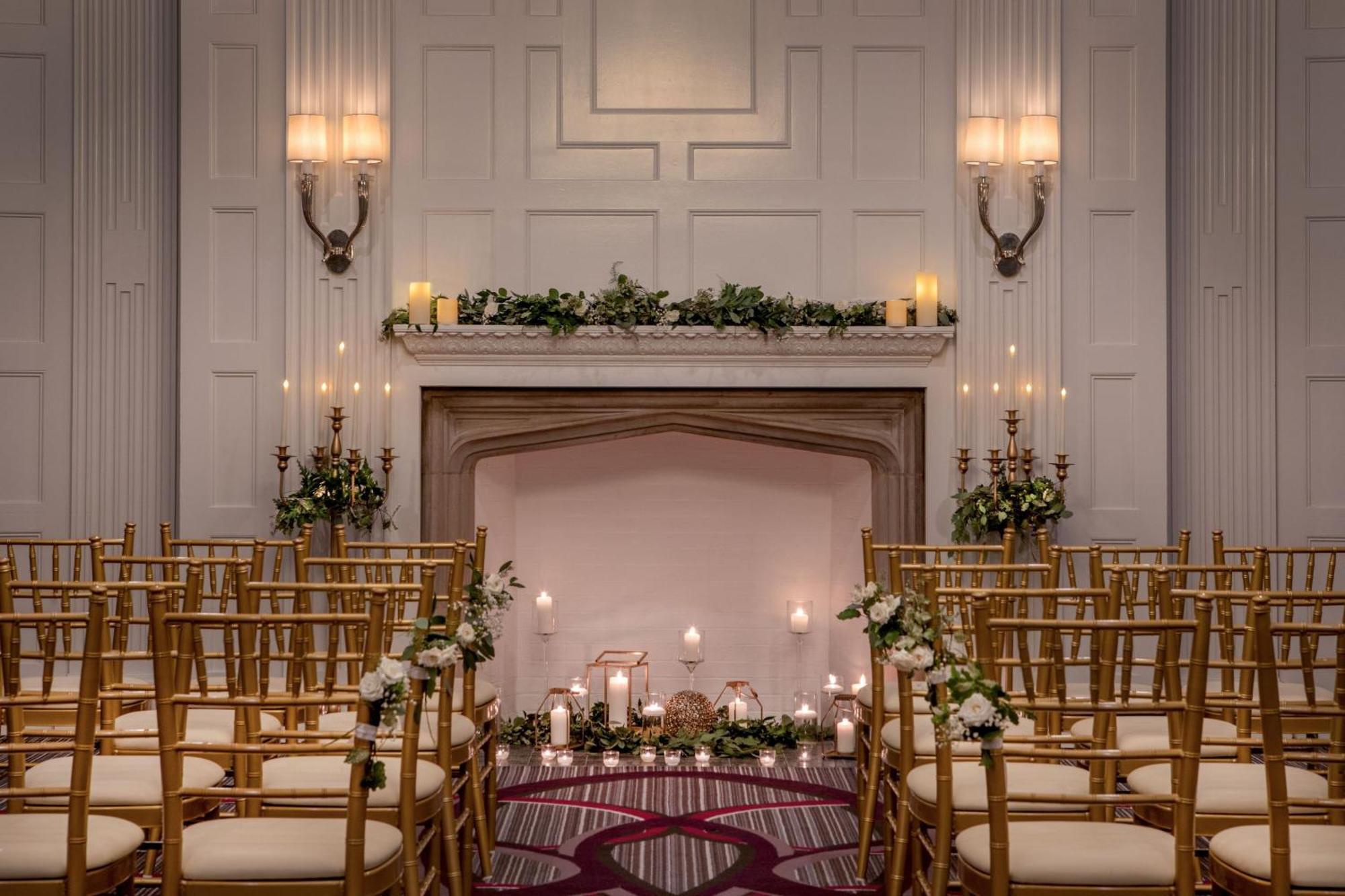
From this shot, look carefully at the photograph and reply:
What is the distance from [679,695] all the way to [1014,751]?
388 cm

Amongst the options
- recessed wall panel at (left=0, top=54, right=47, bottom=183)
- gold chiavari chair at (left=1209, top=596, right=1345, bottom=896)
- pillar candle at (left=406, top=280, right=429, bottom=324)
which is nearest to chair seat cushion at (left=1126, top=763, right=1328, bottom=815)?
gold chiavari chair at (left=1209, top=596, right=1345, bottom=896)

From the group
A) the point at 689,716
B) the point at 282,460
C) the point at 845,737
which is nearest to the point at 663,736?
the point at 689,716

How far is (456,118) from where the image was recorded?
21.5 ft

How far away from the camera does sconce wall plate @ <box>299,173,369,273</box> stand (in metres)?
6.43

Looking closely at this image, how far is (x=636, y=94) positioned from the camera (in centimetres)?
661

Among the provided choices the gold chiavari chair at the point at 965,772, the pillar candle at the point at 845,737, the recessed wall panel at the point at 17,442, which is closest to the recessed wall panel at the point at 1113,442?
the pillar candle at the point at 845,737

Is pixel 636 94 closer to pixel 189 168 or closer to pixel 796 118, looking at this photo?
pixel 796 118

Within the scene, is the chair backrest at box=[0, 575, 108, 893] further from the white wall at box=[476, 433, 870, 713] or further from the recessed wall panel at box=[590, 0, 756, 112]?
the recessed wall panel at box=[590, 0, 756, 112]

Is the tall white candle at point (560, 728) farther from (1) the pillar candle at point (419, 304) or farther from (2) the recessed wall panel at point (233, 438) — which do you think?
(1) the pillar candle at point (419, 304)

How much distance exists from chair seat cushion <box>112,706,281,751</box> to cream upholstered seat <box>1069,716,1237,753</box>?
2496 mm

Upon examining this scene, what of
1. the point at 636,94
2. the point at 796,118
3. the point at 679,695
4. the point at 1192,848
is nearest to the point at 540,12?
the point at 636,94

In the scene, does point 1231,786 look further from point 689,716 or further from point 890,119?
point 890,119

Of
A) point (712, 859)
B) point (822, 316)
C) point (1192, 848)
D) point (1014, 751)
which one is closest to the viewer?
point (1192, 848)

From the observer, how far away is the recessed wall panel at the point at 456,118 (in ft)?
21.5
